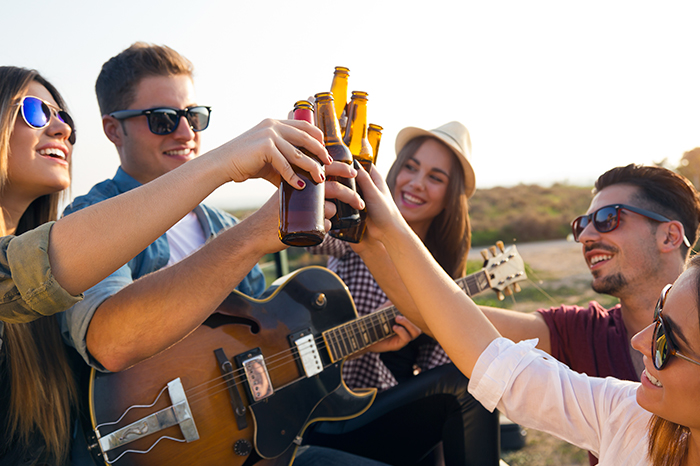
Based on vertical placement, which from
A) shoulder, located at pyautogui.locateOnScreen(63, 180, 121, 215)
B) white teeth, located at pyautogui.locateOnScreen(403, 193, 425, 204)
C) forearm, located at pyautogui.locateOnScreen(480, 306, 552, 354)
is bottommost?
forearm, located at pyautogui.locateOnScreen(480, 306, 552, 354)

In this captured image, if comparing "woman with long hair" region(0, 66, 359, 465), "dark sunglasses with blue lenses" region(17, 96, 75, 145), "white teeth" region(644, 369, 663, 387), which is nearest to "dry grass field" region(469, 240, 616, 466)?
"white teeth" region(644, 369, 663, 387)

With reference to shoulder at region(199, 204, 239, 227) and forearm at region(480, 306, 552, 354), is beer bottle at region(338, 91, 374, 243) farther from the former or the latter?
shoulder at region(199, 204, 239, 227)

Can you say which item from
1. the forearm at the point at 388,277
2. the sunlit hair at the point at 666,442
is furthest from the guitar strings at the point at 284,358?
the sunlit hair at the point at 666,442

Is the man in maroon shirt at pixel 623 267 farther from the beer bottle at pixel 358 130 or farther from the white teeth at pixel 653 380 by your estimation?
the beer bottle at pixel 358 130

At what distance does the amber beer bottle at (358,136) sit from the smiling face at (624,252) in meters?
1.70

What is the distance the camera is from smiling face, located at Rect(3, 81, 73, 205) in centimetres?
212

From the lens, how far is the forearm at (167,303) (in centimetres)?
181

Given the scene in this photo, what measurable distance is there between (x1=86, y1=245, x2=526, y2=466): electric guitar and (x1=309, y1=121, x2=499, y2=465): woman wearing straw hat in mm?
217

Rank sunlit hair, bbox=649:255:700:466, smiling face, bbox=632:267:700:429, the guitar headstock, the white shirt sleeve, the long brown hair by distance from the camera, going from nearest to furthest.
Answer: smiling face, bbox=632:267:700:429
sunlit hair, bbox=649:255:700:466
the white shirt sleeve
the long brown hair
the guitar headstock

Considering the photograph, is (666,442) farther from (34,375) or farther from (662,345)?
(34,375)

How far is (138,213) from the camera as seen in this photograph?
1.45 metres

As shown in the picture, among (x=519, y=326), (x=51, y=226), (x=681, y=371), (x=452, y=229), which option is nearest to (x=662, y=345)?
(x=681, y=371)

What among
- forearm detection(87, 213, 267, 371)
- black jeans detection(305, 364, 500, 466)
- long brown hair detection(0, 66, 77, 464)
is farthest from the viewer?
black jeans detection(305, 364, 500, 466)

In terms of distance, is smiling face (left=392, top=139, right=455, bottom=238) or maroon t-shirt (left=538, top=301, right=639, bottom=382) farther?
smiling face (left=392, top=139, right=455, bottom=238)
